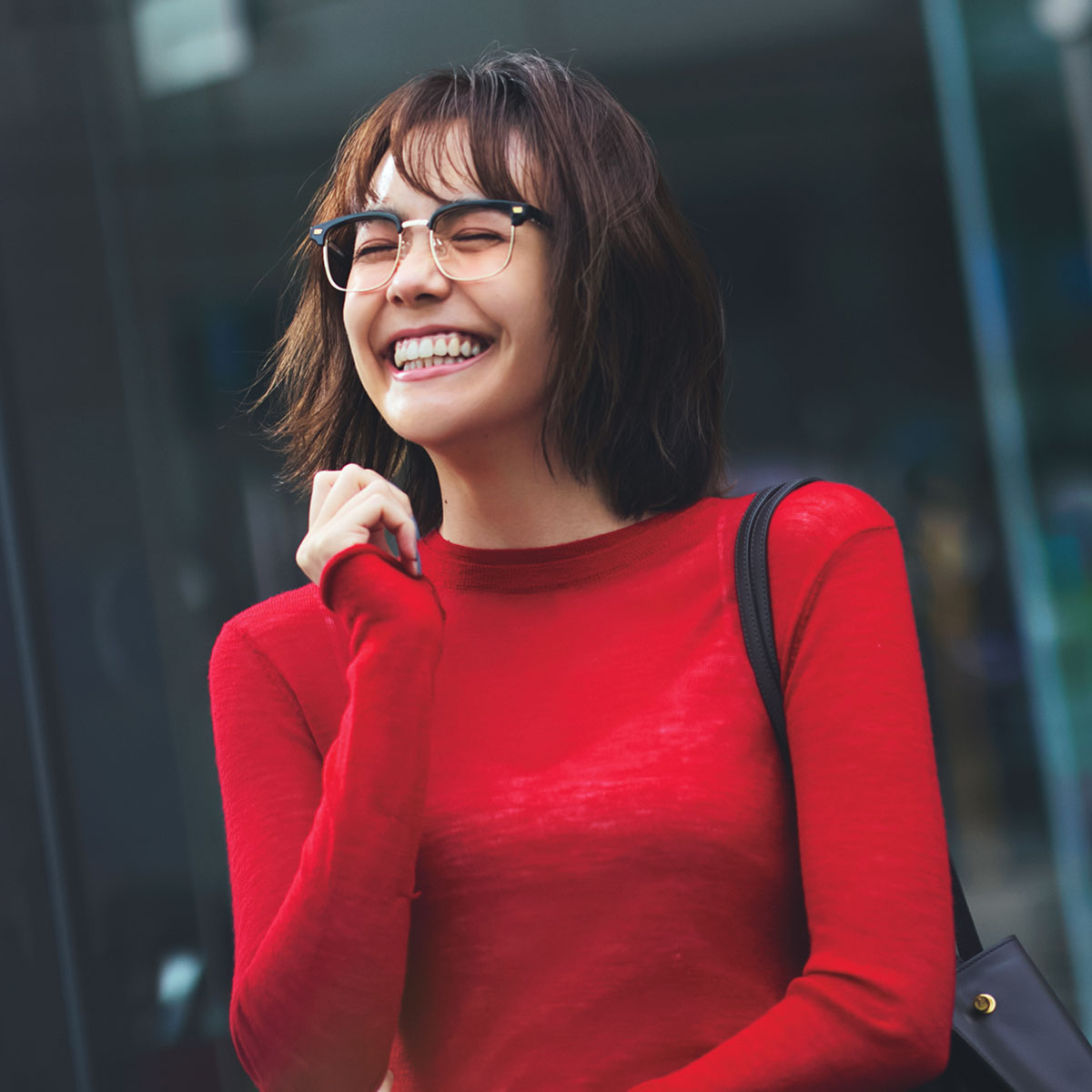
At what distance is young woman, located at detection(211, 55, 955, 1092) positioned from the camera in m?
1.32

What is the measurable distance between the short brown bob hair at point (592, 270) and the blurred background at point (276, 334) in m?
1.71

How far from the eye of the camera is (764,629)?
4.68ft

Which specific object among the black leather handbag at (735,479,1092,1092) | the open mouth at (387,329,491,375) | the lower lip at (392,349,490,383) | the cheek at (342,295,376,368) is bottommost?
the black leather handbag at (735,479,1092,1092)

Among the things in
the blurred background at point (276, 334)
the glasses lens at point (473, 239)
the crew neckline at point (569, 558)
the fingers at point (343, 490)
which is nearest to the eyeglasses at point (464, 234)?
the glasses lens at point (473, 239)

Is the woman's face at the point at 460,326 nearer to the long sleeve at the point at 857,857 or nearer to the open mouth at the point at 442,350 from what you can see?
the open mouth at the point at 442,350

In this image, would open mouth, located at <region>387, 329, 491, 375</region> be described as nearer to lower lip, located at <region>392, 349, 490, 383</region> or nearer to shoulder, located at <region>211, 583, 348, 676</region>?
lower lip, located at <region>392, 349, 490, 383</region>

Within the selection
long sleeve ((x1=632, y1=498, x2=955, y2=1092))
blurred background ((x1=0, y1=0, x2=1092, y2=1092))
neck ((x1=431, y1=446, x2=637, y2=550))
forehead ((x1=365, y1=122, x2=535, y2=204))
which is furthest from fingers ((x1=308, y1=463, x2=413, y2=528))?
blurred background ((x1=0, y1=0, x2=1092, y2=1092))

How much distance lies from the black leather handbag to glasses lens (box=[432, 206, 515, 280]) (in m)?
0.43

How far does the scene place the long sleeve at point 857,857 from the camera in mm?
1232

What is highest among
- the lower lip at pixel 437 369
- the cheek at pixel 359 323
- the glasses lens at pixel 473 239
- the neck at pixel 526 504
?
the glasses lens at pixel 473 239

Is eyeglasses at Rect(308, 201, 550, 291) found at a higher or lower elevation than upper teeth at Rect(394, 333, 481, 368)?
higher

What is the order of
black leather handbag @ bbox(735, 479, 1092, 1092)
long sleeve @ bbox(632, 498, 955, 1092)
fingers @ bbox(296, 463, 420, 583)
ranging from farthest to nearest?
fingers @ bbox(296, 463, 420, 583) < black leather handbag @ bbox(735, 479, 1092, 1092) < long sleeve @ bbox(632, 498, 955, 1092)

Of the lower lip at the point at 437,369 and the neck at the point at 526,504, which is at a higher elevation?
the lower lip at the point at 437,369

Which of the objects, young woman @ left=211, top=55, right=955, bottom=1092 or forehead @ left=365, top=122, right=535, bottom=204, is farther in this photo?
forehead @ left=365, top=122, right=535, bottom=204
